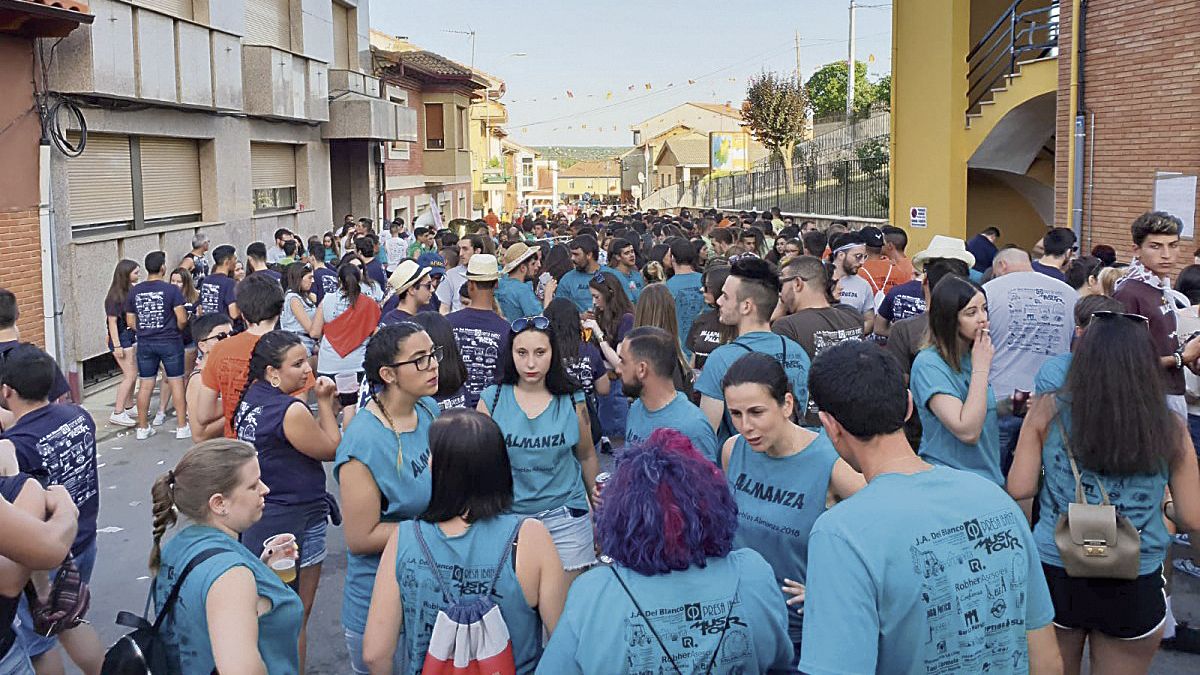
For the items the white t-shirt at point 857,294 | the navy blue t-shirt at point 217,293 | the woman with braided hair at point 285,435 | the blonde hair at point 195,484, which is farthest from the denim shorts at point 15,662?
the navy blue t-shirt at point 217,293

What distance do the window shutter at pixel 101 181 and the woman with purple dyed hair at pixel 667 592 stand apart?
12182 mm

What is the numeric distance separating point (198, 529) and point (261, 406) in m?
1.56

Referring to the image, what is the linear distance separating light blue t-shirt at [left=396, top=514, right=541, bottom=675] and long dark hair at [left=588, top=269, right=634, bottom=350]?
4942 mm

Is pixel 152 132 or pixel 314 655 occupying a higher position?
pixel 152 132

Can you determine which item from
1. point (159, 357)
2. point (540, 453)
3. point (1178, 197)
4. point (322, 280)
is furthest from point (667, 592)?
point (1178, 197)

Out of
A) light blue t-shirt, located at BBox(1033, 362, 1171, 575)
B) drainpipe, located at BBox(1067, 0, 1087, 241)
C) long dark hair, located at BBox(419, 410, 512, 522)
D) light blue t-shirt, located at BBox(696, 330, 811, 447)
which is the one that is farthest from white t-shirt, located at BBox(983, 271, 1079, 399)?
drainpipe, located at BBox(1067, 0, 1087, 241)

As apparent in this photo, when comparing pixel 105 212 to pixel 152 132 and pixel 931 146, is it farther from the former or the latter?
pixel 931 146

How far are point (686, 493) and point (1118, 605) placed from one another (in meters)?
1.96

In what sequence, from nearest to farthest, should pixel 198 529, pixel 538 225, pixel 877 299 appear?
1. pixel 198 529
2. pixel 877 299
3. pixel 538 225

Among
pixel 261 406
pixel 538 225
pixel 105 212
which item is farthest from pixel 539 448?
pixel 538 225

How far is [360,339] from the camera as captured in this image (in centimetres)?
836

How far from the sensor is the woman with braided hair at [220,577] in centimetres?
299

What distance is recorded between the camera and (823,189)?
88.9 feet

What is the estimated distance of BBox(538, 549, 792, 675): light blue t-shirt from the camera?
2.61 metres
